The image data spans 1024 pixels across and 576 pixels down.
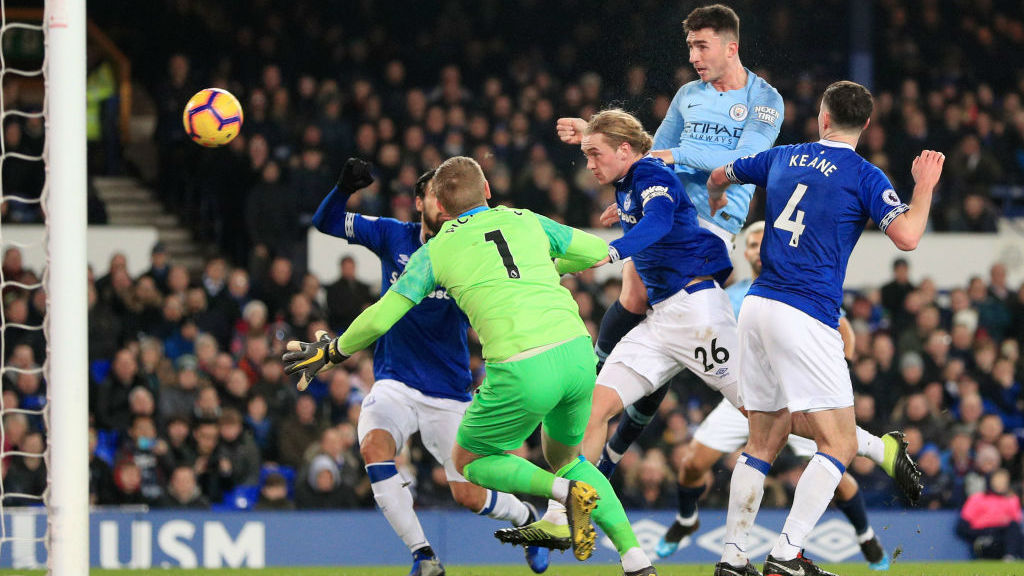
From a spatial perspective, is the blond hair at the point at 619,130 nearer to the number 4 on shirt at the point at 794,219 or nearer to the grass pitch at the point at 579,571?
the number 4 on shirt at the point at 794,219

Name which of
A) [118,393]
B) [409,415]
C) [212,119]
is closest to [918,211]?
[409,415]

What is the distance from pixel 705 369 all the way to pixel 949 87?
1156 cm

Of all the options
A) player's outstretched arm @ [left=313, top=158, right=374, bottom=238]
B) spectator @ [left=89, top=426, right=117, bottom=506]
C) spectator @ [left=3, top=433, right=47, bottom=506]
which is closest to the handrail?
spectator @ [left=89, top=426, right=117, bottom=506]

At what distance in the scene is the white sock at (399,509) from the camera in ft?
24.6

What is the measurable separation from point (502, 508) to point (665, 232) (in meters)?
2.09

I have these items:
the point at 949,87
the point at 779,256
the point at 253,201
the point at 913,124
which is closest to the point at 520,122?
the point at 253,201

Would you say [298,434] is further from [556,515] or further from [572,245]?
[572,245]

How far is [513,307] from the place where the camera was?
622 centimetres

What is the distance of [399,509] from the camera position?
24.6 feet

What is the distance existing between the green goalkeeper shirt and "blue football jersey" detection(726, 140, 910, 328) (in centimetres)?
108

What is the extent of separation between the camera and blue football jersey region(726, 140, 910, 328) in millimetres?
6422

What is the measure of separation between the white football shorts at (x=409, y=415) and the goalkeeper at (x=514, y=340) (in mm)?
1184

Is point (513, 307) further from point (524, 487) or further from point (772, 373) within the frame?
point (772, 373)

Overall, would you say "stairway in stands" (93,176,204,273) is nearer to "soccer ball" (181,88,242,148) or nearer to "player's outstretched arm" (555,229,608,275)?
"soccer ball" (181,88,242,148)
